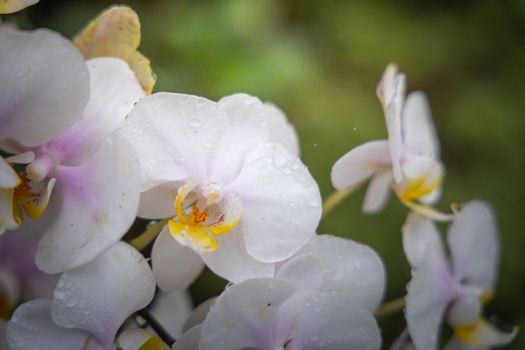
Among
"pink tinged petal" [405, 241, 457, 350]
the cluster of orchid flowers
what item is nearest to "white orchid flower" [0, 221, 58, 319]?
the cluster of orchid flowers

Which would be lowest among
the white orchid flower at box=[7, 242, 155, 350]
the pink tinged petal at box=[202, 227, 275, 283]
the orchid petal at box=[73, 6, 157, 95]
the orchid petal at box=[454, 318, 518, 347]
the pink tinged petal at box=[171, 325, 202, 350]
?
the orchid petal at box=[454, 318, 518, 347]

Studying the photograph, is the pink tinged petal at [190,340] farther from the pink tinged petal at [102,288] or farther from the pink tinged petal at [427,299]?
the pink tinged petal at [427,299]

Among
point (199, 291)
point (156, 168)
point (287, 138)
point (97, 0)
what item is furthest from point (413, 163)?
point (97, 0)

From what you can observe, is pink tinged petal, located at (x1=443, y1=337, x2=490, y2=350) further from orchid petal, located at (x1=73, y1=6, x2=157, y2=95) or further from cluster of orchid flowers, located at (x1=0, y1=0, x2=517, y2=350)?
orchid petal, located at (x1=73, y1=6, x2=157, y2=95)

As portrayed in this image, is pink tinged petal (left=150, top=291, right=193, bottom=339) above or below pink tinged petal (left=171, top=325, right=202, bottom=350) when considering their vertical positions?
below

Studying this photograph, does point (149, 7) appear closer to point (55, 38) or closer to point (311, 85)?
point (311, 85)

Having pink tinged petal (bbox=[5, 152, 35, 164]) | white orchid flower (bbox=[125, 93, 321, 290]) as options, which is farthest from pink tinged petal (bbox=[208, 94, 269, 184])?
pink tinged petal (bbox=[5, 152, 35, 164])

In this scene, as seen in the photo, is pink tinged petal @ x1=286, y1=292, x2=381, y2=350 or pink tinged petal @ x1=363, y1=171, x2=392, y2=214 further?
pink tinged petal @ x1=363, y1=171, x2=392, y2=214
